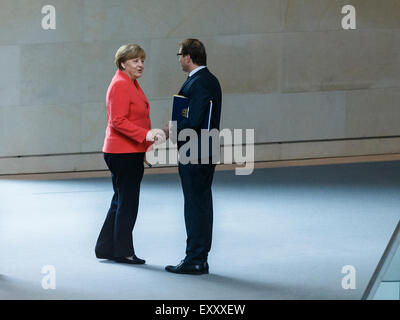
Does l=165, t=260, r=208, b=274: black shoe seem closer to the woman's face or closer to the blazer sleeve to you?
the blazer sleeve

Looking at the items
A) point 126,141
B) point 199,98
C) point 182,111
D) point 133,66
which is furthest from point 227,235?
point 133,66

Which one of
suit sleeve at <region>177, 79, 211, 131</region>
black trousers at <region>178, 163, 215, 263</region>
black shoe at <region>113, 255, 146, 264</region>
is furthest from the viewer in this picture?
black shoe at <region>113, 255, 146, 264</region>

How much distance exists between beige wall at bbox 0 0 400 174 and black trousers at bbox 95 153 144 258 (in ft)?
15.4

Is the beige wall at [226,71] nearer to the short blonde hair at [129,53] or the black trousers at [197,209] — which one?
the short blonde hair at [129,53]

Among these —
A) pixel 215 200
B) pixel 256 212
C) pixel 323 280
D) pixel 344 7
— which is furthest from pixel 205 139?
pixel 344 7

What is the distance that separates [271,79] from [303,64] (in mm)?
533

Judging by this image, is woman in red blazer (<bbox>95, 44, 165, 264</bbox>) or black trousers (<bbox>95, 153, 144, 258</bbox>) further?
black trousers (<bbox>95, 153, 144, 258</bbox>)

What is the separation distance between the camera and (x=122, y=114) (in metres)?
6.02

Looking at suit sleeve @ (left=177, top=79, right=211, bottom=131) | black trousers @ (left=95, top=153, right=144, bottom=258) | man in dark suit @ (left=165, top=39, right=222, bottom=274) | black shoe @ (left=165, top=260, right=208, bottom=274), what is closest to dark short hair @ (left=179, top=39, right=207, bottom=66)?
man in dark suit @ (left=165, top=39, right=222, bottom=274)

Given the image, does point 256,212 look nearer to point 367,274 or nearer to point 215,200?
point 215,200

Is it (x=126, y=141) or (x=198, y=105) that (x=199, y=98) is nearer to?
(x=198, y=105)

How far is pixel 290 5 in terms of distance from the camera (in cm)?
1130

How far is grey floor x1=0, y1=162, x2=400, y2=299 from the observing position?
559cm
